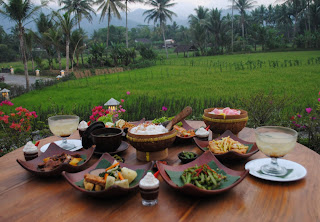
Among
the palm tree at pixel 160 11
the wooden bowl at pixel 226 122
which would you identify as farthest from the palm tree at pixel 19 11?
the palm tree at pixel 160 11

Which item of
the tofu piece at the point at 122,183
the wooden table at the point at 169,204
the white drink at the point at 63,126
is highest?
the white drink at the point at 63,126

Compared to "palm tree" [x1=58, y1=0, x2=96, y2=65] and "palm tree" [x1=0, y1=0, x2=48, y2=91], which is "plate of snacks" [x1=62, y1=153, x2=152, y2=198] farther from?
"palm tree" [x1=58, y1=0, x2=96, y2=65]

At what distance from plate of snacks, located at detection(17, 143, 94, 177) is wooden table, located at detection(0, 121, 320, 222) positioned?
0.22 feet

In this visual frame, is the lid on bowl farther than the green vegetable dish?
Yes

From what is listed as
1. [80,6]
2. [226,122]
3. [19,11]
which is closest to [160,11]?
[80,6]

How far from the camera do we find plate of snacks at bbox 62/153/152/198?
1362 mm

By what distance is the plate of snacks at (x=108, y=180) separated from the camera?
1.36 metres

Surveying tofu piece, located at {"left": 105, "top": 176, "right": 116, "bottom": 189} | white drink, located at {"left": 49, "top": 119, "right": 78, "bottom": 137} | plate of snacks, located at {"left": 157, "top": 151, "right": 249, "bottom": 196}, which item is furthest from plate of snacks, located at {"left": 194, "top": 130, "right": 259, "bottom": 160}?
white drink, located at {"left": 49, "top": 119, "right": 78, "bottom": 137}

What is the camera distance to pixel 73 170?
1.73m

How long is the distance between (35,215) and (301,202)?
128 cm

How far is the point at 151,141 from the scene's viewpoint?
1.82 metres

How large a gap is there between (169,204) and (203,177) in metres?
0.25

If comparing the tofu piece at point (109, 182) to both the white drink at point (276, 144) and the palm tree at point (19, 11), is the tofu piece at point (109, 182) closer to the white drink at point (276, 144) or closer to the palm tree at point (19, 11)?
the white drink at point (276, 144)

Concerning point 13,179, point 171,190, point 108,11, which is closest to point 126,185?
point 171,190
